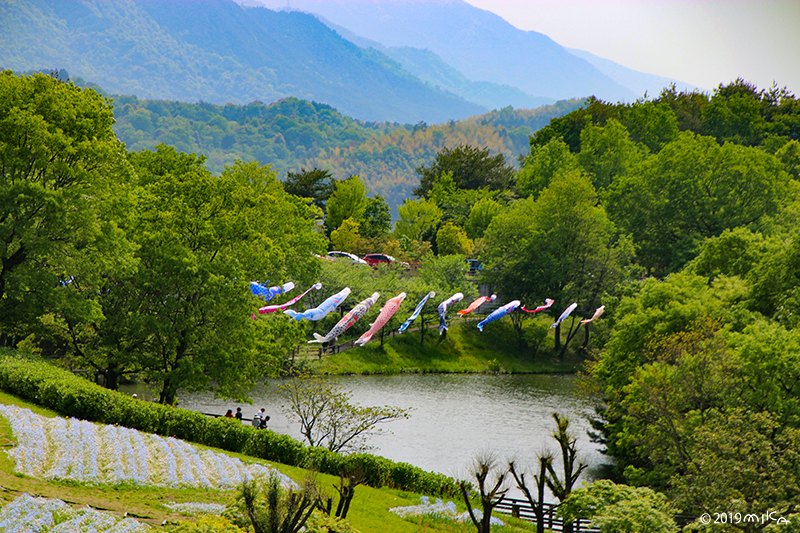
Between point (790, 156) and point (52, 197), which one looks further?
point (790, 156)

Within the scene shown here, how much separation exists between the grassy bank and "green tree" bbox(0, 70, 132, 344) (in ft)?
92.8

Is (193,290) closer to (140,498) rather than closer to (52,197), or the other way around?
(52,197)

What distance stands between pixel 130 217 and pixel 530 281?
148 feet

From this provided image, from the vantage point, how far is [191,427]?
2550 centimetres

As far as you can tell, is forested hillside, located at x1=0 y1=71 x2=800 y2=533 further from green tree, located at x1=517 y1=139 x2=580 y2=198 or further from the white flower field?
green tree, located at x1=517 y1=139 x2=580 y2=198

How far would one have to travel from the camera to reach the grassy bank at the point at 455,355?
59.2 m

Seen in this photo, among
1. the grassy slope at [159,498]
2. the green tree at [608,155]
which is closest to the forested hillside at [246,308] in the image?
the grassy slope at [159,498]

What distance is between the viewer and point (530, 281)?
68.6 metres

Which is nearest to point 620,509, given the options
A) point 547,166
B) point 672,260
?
point 672,260

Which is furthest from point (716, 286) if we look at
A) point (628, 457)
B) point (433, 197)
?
point (433, 197)

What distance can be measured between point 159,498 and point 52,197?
1592 cm

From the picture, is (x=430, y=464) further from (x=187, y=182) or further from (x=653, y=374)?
(x=187, y=182)

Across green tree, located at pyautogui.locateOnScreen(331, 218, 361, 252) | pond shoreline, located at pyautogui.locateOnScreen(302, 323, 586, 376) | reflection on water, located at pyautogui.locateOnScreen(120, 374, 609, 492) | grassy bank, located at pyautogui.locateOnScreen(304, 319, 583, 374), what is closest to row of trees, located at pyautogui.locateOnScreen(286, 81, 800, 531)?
pond shoreline, located at pyautogui.locateOnScreen(302, 323, 586, 376)

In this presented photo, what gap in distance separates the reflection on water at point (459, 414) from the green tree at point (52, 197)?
13359 mm
